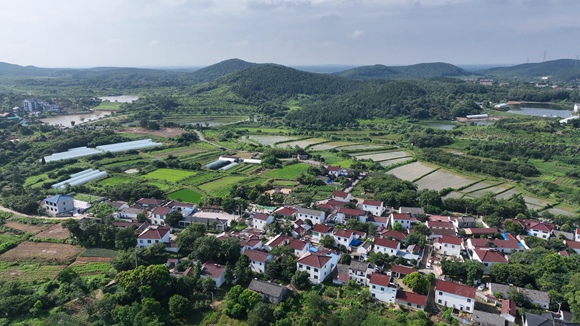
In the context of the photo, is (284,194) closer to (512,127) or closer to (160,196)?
(160,196)

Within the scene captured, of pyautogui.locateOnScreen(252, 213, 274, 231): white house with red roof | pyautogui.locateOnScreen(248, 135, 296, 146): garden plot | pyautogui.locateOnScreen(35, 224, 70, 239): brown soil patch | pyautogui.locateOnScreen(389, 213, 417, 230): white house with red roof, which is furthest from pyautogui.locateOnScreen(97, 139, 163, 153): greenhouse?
pyautogui.locateOnScreen(389, 213, 417, 230): white house with red roof

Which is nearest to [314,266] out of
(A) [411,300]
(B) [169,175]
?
(A) [411,300]

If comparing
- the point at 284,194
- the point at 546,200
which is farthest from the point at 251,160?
the point at 546,200

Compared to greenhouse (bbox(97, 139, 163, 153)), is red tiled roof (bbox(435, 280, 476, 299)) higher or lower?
lower

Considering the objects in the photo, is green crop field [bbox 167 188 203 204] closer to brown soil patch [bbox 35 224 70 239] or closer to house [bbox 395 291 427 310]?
brown soil patch [bbox 35 224 70 239]

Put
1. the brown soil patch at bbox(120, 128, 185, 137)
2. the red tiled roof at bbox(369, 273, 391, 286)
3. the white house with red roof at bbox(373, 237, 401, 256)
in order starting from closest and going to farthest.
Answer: the red tiled roof at bbox(369, 273, 391, 286) → the white house with red roof at bbox(373, 237, 401, 256) → the brown soil patch at bbox(120, 128, 185, 137)

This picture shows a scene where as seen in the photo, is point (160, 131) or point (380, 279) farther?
point (160, 131)

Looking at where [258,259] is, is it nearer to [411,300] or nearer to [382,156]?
[411,300]

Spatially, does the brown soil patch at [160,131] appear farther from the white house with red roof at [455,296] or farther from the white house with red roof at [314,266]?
the white house with red roof at [455,296]
